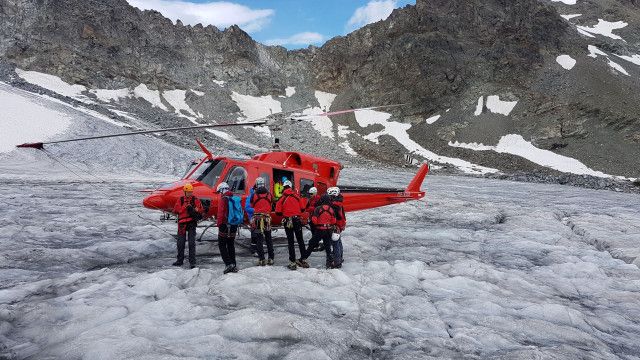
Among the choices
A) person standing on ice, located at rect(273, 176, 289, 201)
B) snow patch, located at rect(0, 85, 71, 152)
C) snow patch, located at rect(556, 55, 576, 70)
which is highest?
snow patch, located at rect(556, 55, 576, 70)

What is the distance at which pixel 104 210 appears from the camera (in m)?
13.8

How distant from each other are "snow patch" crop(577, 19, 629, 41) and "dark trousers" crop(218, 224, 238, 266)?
86981mm

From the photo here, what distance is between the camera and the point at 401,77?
6894cm

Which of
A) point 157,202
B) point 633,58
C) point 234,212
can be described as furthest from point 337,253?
point 633,58

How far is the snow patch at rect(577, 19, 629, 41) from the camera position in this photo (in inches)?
2900

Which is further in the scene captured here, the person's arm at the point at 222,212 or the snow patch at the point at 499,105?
the snow patch at the point at 499,105

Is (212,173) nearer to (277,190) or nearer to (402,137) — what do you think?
(277,190)

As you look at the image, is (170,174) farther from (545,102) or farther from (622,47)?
(622,47)

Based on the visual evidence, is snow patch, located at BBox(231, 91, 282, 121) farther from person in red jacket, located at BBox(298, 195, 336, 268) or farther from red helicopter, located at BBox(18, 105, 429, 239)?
person in red jacket, located at BBox(298, 195, 336, 268)

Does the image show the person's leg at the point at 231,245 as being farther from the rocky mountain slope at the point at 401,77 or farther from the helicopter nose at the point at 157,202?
the rocky mountain slope at the point at 401,77

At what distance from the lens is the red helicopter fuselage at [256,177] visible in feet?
29.3

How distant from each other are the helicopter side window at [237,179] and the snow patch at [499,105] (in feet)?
189

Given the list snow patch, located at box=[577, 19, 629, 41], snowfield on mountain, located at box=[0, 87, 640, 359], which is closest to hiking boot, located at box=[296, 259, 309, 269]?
snowfield on mountain, located at box=[0, 87, 640, 359]

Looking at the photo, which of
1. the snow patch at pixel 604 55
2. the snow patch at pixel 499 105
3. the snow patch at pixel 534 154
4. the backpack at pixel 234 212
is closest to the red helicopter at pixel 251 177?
the backpack at pixel 234 212
